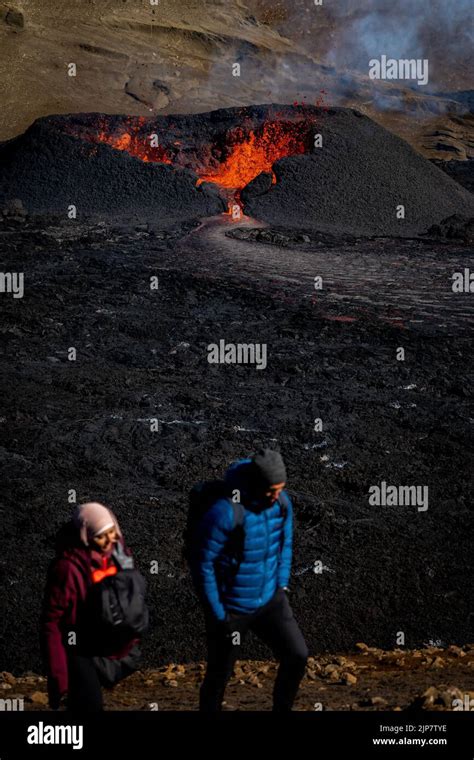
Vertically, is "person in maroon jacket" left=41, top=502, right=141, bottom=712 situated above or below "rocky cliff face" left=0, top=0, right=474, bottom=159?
below

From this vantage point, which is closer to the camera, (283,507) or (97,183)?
(283,507)

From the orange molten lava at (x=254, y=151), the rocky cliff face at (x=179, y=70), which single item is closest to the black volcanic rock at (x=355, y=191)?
the orange molten lava at (x=254, y=151)

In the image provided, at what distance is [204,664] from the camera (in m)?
6.39

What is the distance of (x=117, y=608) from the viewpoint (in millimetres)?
3754

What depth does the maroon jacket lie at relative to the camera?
3.76 meters

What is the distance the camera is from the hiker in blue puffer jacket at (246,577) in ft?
13.4

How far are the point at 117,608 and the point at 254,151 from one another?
66.1 ft

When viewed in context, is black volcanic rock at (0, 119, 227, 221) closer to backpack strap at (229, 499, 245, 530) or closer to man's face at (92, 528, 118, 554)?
backpack strap at (229, 499, 245, 530)

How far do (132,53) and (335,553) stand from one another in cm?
3509

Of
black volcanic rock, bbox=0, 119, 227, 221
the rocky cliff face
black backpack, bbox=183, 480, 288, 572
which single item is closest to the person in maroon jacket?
black backpack, bbox=183, 480, 288, 572

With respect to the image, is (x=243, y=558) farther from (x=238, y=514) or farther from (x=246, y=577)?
(x=238, y=514)

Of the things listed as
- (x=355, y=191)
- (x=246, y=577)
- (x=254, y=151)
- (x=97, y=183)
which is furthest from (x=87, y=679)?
(x=254, y=151)

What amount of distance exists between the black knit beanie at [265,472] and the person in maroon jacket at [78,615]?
70cm

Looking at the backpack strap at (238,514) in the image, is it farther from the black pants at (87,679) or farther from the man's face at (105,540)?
the black pants at (87,679)
